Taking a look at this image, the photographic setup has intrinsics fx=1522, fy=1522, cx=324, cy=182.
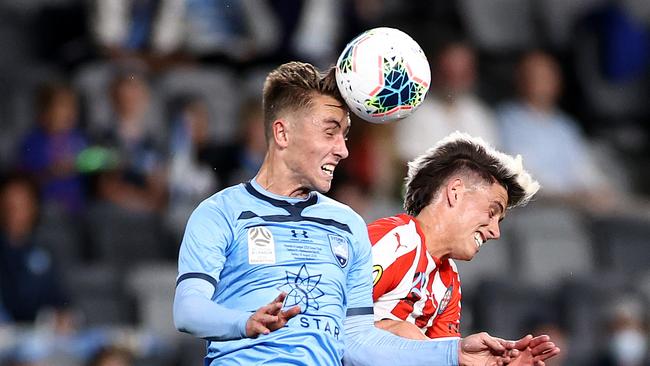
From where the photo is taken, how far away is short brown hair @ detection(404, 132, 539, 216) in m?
5.86

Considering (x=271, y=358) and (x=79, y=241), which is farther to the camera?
(x=79, y=241)

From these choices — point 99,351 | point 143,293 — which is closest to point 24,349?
point 99,351

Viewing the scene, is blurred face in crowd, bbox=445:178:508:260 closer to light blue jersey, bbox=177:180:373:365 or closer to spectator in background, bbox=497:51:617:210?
light blue jersey, bbox=177:180:373:365

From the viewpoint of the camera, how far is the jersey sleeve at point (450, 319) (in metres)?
5.86

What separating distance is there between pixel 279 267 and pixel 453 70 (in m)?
6.82

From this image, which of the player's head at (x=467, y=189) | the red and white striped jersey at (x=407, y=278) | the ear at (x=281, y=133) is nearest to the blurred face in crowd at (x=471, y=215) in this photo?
the player's head at (x=467, y=189)

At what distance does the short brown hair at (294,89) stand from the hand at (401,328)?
81cm

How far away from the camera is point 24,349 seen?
378 inches

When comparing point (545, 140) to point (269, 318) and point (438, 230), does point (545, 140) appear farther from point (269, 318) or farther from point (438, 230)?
point (269, 318)

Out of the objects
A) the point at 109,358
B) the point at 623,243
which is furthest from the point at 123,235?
the point at 623,243

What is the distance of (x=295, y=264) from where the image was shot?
530 centimetres

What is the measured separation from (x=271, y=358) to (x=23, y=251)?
5304mm

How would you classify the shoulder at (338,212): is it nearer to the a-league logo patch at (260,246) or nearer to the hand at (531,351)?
the a-league logo patch at (260,246)

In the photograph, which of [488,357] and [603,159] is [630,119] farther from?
[488,357]
